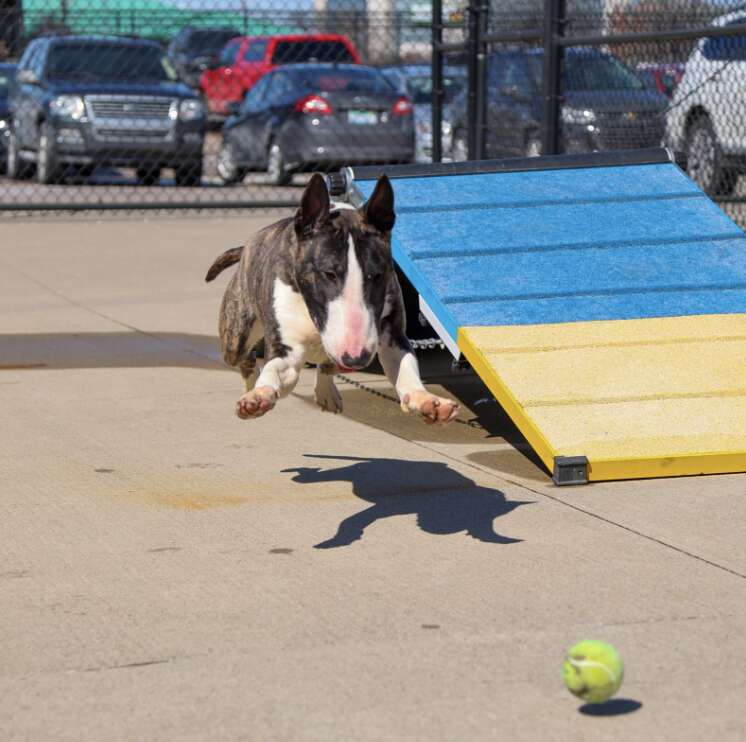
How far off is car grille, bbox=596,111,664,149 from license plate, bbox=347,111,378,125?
6.96 metres

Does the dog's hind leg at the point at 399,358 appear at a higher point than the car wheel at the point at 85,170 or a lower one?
higher

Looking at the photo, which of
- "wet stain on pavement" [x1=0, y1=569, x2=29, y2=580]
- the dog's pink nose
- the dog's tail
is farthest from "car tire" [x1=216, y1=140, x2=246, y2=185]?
the dog's pink nose

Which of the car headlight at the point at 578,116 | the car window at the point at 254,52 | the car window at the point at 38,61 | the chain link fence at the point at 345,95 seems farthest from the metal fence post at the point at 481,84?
the car window at the point at 254,52

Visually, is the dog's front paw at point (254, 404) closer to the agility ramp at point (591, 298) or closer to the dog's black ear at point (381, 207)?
the dog's black ear at point (381, 207)

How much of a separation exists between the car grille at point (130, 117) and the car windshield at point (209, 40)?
10.9 meters

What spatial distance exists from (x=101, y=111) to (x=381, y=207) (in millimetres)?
14941

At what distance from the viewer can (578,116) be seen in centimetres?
1433

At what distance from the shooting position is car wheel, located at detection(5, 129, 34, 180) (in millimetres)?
21359

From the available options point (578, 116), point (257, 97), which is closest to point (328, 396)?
point (578, 116)

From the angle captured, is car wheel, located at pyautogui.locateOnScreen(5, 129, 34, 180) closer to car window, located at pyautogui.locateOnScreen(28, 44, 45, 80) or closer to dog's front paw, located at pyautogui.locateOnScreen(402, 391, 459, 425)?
car window, located at pyautogui.locateOnScreen(28, 44, 45, 80)

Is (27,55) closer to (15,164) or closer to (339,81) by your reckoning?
(15,164)

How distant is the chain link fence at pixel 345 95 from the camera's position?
1377cm

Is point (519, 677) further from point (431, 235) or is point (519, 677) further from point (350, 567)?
point (431, 235)

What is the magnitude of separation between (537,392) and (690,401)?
2.20 feet
